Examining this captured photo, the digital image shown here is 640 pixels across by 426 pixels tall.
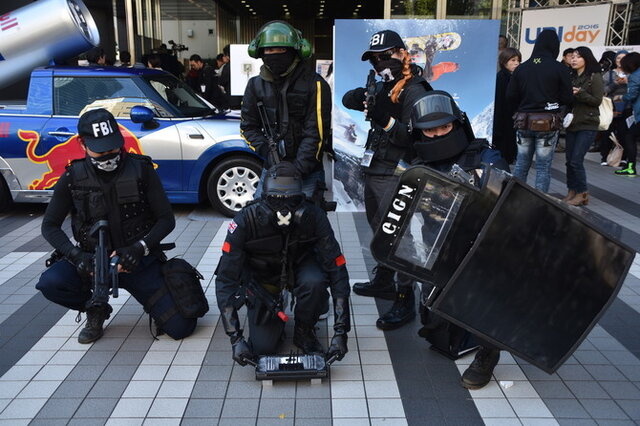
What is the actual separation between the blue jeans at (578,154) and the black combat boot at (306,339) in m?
4.98

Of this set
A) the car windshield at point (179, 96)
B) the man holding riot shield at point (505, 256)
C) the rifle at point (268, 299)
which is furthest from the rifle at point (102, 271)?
the car windshield at point (179, 96)

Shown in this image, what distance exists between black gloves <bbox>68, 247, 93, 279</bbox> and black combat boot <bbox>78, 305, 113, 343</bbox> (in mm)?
391

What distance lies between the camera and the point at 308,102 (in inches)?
177

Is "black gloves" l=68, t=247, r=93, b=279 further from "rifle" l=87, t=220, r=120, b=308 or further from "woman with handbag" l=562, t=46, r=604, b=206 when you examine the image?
"woman with handbag" l=562, t=46, r=604, b=206

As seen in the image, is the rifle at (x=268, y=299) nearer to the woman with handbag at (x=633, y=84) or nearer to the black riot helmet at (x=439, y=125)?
the black riot helmet at (x=439, y=125)

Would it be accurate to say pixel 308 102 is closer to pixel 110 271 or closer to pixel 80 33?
pixel 110 271

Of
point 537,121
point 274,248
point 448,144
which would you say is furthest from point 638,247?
point 274,248

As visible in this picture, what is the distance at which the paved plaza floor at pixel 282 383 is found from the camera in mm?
3354

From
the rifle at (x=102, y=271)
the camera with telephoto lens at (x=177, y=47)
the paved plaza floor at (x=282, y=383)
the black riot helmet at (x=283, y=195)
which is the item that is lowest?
the paved plaza floor at (x=282, y=383)

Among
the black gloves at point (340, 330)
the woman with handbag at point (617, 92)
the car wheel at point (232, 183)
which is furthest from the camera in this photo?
the woman with handbag at point (617, 92)

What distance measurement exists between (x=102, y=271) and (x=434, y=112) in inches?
90.4

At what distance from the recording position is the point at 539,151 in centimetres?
712

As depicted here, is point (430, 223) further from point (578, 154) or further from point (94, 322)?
point (578, 154)

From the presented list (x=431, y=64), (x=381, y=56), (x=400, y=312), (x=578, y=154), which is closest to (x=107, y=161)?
(x=381, y=56)
